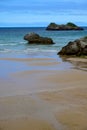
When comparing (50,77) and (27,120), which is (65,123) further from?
(50,77)

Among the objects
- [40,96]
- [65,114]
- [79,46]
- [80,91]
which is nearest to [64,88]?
[80,91]

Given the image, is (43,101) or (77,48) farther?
(77,48)

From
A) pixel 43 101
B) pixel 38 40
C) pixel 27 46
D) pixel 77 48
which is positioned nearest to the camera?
pixel 43 101

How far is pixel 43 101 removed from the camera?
966cm

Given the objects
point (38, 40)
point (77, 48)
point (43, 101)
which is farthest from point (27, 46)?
point (43, 101)

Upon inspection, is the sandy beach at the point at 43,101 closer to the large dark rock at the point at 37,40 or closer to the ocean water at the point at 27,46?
the ocean water at the point at 27,46

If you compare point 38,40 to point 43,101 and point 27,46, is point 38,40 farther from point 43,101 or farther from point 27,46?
point 43,101

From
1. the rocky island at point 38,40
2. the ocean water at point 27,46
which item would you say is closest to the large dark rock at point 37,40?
the rocky island at point 38,40

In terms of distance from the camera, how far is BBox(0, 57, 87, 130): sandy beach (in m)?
7.62

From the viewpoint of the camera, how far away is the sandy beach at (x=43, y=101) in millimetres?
7621

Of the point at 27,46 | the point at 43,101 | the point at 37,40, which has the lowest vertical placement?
the point at 27,46

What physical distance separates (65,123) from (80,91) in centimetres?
342

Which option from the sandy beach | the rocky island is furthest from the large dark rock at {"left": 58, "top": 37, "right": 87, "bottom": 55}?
the rocky island

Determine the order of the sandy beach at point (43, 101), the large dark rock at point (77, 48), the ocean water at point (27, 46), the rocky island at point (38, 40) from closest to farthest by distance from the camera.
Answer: the sandy beach at point (43, 101) → the large dark rock at point (77, 48) → the ocean water at point (27, 46) → the rocky island at point (38, 40)
